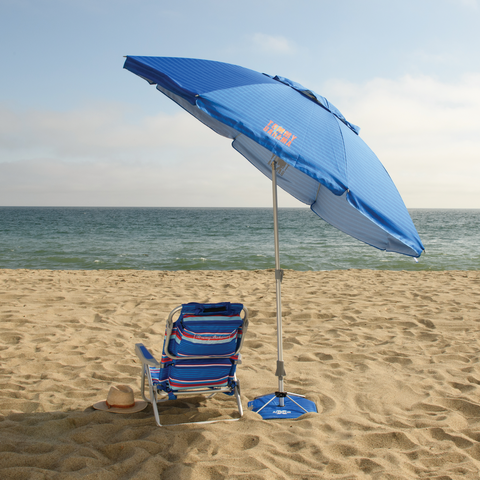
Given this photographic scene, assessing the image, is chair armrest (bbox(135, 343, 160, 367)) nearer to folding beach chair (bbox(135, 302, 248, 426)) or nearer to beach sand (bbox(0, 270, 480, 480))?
folding beach chair (bbox(135, 302, 248, 426))

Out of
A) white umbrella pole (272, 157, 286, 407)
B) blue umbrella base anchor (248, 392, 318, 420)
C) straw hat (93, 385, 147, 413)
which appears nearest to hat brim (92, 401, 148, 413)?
straw hat (93, 385, 147, 413)

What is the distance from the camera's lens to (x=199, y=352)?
109 inches

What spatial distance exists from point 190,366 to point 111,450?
68 cm

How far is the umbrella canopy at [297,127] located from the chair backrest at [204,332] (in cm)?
107

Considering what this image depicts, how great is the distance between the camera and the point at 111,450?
2469mm

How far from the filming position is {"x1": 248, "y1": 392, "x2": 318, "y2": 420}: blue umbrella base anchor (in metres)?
2.99

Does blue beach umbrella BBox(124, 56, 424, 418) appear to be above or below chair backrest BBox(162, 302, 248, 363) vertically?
above

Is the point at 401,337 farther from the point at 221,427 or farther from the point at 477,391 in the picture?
the point at 221,427

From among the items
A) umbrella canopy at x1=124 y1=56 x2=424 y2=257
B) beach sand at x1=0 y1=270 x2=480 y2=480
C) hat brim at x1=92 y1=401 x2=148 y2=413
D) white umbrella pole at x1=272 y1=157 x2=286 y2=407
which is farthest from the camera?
hat brim at x1=92 y1=401 x2=148 y2=413

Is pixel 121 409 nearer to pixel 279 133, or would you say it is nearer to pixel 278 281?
pixel 278 281

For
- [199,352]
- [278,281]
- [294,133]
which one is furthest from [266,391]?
[294,133]

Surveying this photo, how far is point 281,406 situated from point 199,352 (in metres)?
0.81

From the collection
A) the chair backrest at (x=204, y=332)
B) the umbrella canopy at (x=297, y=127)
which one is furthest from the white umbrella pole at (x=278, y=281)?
the chair backrest at (x=204, y=332)

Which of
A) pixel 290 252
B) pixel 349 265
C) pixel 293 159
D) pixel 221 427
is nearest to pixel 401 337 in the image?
pixel 221 427
